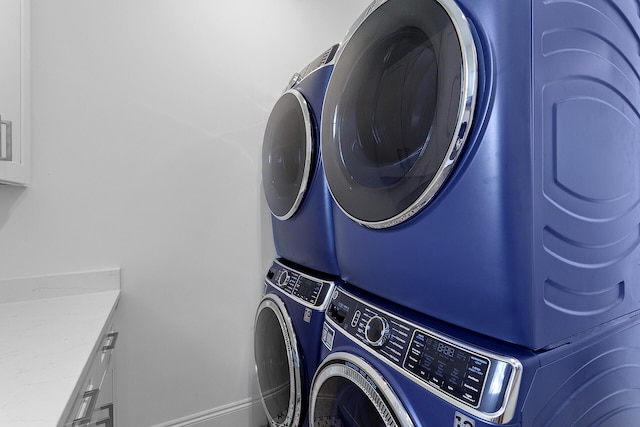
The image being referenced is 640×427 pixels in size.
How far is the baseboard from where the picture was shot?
1.73 metres

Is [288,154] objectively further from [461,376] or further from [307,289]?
[461,376]

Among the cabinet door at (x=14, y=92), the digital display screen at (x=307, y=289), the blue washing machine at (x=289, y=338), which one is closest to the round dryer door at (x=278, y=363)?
the blue washing machine at (x=289, y=338)

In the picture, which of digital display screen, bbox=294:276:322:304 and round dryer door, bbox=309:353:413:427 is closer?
round dryer door, bbox=309:353:413:427

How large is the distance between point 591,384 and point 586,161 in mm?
515

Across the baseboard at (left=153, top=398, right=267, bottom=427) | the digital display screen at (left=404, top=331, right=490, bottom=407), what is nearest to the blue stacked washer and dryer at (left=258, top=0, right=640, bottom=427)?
the digital display screen at (left=404, top=331, right=490, bottom=407)

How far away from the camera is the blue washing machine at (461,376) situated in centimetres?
60

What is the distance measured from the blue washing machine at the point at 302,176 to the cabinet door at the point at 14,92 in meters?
0.96

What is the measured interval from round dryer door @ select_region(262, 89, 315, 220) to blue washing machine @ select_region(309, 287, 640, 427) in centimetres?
52

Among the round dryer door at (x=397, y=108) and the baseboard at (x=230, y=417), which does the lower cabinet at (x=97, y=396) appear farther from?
the round dryer door at (x=397, y=108)

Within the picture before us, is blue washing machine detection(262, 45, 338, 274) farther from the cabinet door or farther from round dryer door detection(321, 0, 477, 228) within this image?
the cabinet door

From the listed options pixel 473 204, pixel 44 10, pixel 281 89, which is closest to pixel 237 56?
pixel 281 89

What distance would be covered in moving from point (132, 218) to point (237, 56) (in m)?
1.04

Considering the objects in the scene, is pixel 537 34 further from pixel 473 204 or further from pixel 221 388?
pixel 221 388

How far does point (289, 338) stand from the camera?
4.02 feet
